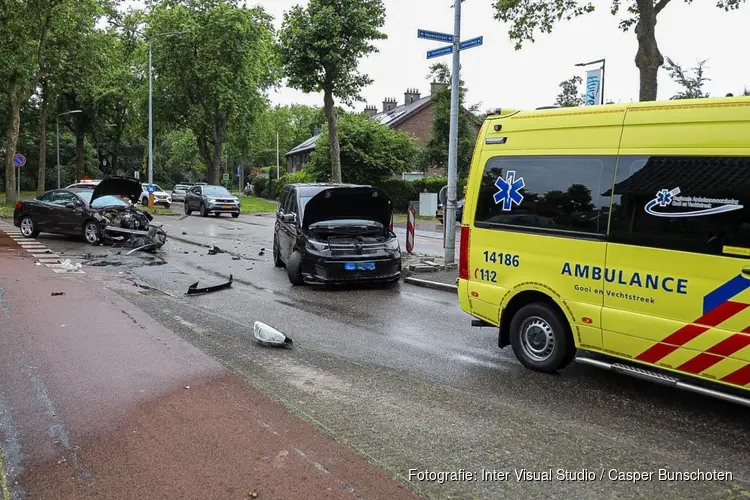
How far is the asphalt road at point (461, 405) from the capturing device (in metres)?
4.04

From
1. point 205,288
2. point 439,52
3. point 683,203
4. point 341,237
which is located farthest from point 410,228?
point 683,203

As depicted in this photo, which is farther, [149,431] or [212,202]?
[212,202]

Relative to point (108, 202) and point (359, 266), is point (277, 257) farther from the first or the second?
point (108, 202)

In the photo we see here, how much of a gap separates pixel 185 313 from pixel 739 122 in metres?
7.17

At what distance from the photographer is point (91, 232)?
18.0 metres

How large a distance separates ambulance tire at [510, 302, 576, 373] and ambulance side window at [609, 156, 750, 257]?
1006 millimetres

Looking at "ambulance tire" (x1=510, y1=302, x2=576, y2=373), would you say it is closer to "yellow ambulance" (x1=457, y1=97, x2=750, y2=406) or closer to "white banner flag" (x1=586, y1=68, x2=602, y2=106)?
"yellow ambulance" (x1=457, y1=97, x2=750, y2=406)

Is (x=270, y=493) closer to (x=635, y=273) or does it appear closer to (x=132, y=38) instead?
(x=635, y=273)

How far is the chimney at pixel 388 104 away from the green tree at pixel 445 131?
100 ft

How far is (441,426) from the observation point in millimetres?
4773

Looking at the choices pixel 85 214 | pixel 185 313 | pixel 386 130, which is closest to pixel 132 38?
pixel 386 130

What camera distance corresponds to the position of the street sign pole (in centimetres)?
1280

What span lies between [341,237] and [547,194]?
230 inches

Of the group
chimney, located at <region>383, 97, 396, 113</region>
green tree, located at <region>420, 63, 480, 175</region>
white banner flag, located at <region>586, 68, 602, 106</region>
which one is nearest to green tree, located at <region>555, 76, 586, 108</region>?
chimney, located at <region>383, 97, 396, 113</region>
